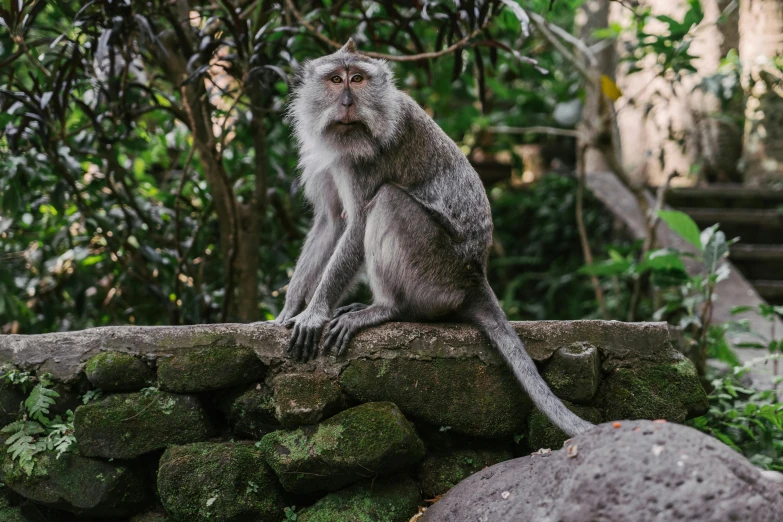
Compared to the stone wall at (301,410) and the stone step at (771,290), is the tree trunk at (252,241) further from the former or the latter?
the stone step at (771,290)

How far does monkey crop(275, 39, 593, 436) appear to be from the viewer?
11.7 ft

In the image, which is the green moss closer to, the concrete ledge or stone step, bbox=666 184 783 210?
the concrete ledge

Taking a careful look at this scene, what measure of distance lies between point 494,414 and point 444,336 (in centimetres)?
42

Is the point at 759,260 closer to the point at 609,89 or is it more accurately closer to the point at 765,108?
the point at 765,108

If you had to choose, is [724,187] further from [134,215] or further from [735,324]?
[134,215]

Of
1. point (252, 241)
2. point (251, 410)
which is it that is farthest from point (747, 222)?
point (251, 410)

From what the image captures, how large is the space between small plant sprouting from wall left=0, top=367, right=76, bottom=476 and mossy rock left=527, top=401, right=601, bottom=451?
82.4 inches

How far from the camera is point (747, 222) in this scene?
750cm

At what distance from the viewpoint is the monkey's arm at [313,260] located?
399 centimetres

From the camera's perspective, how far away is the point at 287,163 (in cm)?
632

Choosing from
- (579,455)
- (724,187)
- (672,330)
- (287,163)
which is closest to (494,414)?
(579,455)

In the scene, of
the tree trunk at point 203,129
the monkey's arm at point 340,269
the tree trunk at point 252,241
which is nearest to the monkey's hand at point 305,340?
the monkey's arm at point 340,269

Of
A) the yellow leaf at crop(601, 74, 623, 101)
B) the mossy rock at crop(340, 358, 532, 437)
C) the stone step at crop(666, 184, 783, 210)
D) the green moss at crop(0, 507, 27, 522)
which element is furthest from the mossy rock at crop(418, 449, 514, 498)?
the stone step at crop(666, 184, 783, 210)

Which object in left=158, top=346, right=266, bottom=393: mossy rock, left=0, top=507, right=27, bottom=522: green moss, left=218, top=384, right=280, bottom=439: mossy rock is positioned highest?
left=158, top=346, right=266, bottom=393: mossy rock
